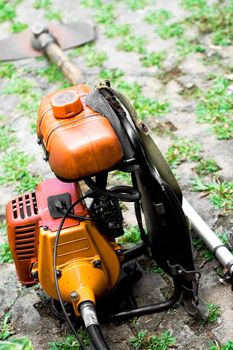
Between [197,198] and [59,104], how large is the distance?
138cm

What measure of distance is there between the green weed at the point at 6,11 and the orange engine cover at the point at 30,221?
11.2ft

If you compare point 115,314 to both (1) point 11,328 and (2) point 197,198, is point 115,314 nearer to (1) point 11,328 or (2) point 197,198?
(1) point 11,328

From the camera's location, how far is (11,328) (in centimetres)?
302

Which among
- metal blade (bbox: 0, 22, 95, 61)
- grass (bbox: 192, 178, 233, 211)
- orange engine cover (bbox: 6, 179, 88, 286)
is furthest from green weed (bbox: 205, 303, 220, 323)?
metal blade (bbox: 0, 22, 95, 61)

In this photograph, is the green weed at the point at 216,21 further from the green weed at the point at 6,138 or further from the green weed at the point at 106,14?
the green weed at the point at 6,138

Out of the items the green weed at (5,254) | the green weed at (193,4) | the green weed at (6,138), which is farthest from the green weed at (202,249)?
the green weed at (193,4)

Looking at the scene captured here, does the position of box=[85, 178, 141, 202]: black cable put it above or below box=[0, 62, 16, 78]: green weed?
above

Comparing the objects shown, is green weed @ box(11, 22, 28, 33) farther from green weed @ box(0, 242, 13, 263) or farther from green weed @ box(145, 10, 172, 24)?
green weed @ box(0, 242, 13, 263)

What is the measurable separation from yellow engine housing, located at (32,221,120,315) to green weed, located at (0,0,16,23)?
3675mm

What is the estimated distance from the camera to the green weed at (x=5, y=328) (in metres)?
2.97

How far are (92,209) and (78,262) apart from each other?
10.0 inches

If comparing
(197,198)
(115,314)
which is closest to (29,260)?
(115,314)

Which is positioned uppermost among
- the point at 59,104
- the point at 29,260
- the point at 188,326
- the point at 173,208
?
the point at 59,104

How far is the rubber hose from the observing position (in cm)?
242
